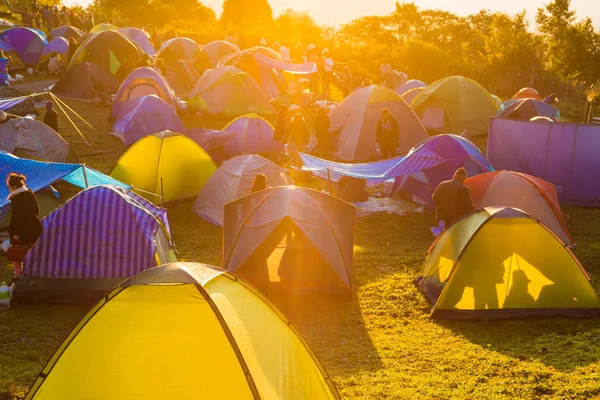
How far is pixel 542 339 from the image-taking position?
870 cm

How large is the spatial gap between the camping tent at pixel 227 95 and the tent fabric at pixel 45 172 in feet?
36.2

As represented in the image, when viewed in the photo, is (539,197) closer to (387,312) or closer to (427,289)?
(427,289)

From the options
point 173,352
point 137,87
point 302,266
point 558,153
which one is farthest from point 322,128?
point 173,352

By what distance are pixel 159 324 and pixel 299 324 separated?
128 inches

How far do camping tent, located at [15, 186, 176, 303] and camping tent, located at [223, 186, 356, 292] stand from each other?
51.7 inches

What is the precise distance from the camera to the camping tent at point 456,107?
2216 cm

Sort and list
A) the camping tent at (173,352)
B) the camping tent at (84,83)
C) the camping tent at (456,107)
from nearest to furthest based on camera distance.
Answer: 1. the camping tent at (173,352)
2. the camping tent at (456,107)
3. the camping tent at (84,83)

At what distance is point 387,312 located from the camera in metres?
9.87

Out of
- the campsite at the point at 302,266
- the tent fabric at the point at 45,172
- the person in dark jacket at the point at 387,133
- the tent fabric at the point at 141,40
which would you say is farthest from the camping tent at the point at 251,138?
the tent fabric at the point at 141,40

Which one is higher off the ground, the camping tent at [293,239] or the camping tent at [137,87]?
the camping tent at [137,87]

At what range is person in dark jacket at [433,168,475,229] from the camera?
11.3m

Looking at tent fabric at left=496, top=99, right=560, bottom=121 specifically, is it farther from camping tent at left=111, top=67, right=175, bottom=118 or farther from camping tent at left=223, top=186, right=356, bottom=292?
camping tent at left=223, top=186, right=356, bottom=292

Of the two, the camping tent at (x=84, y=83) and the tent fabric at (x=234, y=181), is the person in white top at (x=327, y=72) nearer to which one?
the camping tent at (x=84, y=83)

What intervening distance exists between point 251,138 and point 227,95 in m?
4.81
